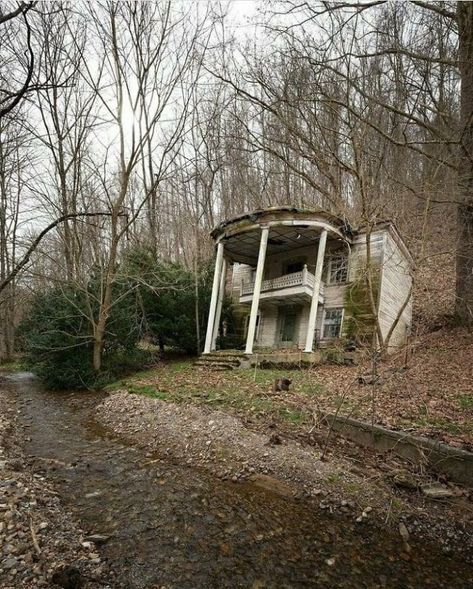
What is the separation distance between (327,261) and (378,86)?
7589 millimetres

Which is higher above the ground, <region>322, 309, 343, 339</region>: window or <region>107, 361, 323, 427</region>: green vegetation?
<region>322, 309, 343, 339</region>: window

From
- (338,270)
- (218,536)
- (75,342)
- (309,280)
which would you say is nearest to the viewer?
(218,536)

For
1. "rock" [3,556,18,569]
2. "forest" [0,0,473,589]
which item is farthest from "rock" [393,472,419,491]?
"rock" [3,556,18,569]

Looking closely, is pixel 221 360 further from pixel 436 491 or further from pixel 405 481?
pixel 436 491

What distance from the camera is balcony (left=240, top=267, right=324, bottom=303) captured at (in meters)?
15.5

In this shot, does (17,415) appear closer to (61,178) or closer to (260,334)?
(61,178)

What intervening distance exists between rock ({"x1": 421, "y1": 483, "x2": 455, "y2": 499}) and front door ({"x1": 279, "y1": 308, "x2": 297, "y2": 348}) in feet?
39.3

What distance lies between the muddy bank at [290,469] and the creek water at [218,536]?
9.5 inches

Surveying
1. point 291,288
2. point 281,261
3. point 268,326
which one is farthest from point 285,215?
point 268,326

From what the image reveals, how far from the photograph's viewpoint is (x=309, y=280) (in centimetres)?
1575

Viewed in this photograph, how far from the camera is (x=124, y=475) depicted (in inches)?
223

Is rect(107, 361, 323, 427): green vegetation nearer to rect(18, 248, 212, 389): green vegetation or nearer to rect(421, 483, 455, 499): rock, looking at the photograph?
rect(18, 248, 212, 389): green vegetation

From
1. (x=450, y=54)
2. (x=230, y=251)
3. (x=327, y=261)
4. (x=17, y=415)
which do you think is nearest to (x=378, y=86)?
(x=450, y=54)

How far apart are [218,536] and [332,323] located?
1298cm
